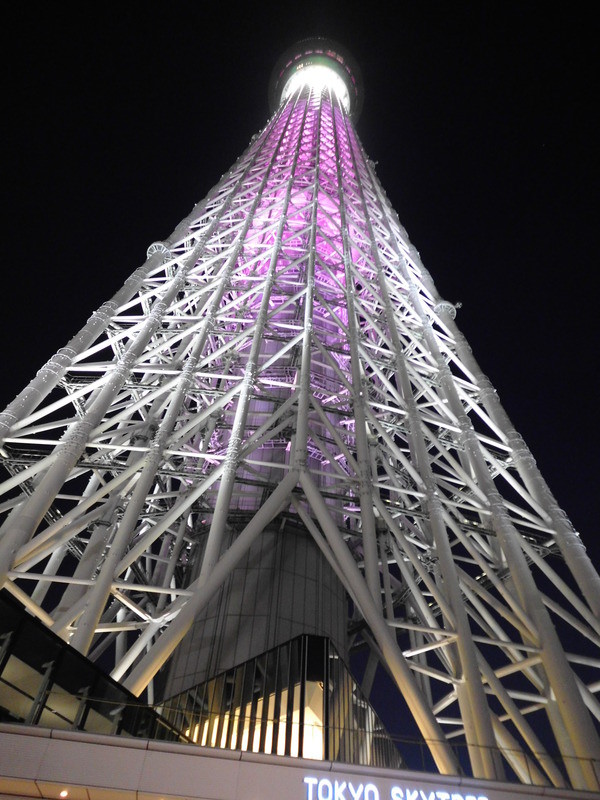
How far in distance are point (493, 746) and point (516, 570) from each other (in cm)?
585

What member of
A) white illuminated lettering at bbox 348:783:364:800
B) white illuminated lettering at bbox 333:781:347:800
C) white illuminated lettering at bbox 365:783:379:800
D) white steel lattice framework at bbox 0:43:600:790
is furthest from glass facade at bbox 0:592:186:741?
white illuminated lettering at bbox 365:783:379:800

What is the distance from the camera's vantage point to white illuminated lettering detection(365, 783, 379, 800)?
37.6 feet

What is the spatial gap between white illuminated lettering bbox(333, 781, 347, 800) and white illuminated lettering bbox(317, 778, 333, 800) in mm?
77

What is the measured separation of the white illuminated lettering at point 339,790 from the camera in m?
11.3

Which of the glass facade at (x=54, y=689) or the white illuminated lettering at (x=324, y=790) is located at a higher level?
the glass facade at (x=54, y=689)

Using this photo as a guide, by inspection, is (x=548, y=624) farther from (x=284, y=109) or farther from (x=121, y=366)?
(x=284, y=109)

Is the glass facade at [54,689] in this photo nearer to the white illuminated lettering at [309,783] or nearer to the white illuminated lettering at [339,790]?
the white illuminated lettering at [309,783]

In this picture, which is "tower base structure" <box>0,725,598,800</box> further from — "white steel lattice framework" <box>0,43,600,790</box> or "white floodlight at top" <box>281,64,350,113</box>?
A: "white floodlight at top" <box>281,64,350,113</box>

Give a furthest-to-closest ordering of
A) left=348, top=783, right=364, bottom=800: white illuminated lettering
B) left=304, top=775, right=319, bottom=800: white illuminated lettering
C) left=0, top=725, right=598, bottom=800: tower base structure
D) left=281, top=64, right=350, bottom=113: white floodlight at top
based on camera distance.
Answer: left=281, top=64, right=350, bottom=113: white floodlight at top → left=348, top=783, right=364, bottom=800: white illuminated lettering → left=304, top=775, right=319, bottom=800: white illuminated lettering → left=0, top=725, right=598, bottom=800: tower base structure

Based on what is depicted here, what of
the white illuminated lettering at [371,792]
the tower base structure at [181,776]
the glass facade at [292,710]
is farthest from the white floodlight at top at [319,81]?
the white illuminated lettering at [371,792]

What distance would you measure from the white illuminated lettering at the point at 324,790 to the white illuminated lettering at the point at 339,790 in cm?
8

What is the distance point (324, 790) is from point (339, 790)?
0.29 meters

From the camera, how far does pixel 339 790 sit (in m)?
11.4

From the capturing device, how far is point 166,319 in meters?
27.0
